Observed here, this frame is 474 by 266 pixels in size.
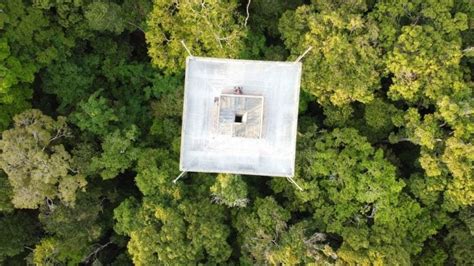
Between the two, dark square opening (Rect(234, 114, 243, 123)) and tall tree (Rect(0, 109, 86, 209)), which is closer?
dark square opening (Rect(234, 114, 243, 123))

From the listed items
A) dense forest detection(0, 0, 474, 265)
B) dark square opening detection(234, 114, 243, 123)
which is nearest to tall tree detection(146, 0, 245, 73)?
dense forest detection(0, 0, 474, 265)

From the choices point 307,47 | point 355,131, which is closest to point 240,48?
point 307,47

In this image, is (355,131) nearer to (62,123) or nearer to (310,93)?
(310,93)

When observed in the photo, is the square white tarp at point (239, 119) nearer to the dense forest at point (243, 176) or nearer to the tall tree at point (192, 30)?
the dense forest at point (243, 176)

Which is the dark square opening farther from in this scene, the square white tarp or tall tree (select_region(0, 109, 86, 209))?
tall tree (select_region(0, 109, 86, 209))

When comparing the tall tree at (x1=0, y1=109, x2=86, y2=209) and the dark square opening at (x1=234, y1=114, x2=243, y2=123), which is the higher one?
the dark square opening at (x1=234, y1=114, x2=243, y2=123)

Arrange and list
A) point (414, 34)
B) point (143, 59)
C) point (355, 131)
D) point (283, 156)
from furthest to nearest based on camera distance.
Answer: point (143, 59) < point (355, 131) < point (414, 34) < point (283, 156)
